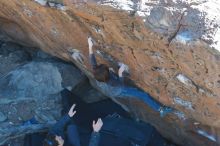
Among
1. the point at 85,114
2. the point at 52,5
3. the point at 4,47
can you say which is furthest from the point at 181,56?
the point at 4,47

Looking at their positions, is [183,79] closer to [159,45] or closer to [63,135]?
[159,45]

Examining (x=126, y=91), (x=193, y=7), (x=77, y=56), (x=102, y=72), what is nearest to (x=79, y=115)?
(x=77, y=56)

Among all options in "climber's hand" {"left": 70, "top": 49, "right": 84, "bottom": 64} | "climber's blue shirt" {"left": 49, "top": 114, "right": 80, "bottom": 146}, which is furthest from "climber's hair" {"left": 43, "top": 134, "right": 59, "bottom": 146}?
"climber's hand" {"left": 70, "top": 49, "right": 84, "bottom": 64}

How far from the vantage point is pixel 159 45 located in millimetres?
4578

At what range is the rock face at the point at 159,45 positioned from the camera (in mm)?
4336

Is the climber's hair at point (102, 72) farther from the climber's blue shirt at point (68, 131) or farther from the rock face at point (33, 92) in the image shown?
the rock face at point (33, 92)

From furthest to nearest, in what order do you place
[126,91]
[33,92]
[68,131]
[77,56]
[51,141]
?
[33,92], [68,131], [77,56], [51,141], [126,91]

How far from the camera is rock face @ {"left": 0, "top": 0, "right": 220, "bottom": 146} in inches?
171

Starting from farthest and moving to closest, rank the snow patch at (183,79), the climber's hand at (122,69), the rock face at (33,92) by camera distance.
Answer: the rock face at (33,92) < the climber's hand at (122,69) < the snow patch at (183,79)

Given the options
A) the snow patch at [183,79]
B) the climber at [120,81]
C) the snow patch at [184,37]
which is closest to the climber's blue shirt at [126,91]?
the climber at [120,81]

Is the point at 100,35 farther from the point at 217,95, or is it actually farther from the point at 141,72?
the point at 217,95

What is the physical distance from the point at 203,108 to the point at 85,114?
93.3 inches

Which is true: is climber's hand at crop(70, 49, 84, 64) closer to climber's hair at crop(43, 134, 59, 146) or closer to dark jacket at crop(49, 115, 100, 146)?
dark jacket at crop(49, 115, 100, 146)

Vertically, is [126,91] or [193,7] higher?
[193,7]
